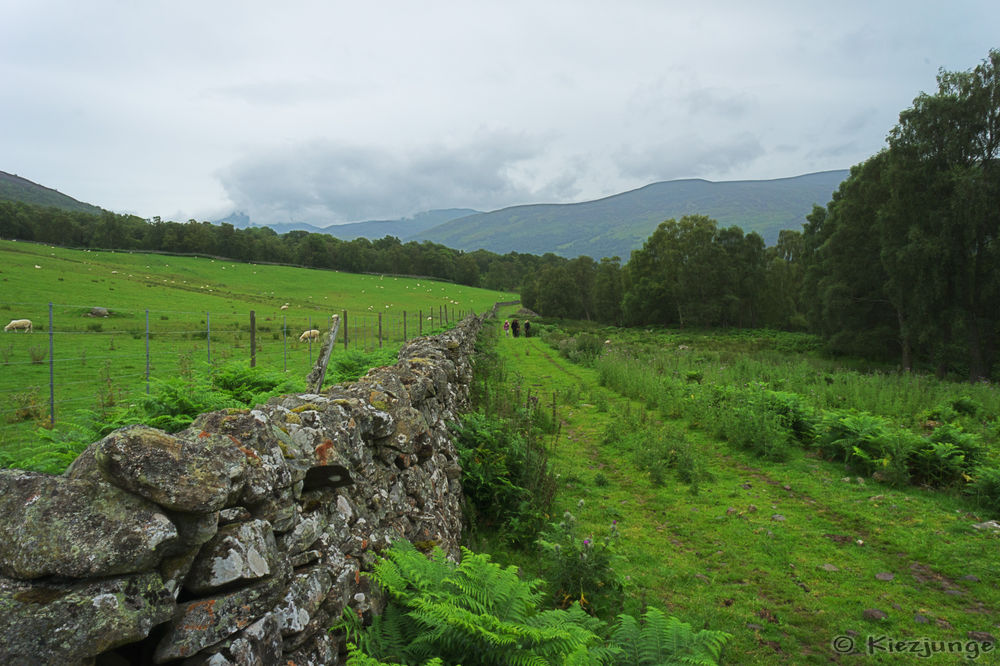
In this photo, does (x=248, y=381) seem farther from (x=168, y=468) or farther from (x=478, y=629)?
(x=478, y=629)

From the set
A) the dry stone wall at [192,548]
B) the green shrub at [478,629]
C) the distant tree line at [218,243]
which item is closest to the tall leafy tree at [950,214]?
the green shrub at [478,629]

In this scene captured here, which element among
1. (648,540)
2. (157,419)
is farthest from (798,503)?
(157,419)

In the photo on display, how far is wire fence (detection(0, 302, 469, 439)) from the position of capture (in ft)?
28.5

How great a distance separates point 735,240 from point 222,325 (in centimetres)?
5749

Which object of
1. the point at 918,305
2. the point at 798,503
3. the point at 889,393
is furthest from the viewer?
the point at 918,305

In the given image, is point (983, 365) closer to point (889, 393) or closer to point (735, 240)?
point (889, 393)

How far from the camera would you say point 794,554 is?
634 centimetres

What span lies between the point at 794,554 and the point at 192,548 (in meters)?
6.78

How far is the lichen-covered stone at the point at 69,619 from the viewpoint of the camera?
1753mm

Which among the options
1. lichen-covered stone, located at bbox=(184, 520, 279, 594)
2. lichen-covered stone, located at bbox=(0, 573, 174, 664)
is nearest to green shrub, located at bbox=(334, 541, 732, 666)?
lichen-covered stone, located at bbox=(184, 520, 279, 594)

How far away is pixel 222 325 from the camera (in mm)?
28703

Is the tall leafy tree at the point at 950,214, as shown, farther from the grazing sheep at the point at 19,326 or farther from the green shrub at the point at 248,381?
the grazing sheep at the point at 19,326

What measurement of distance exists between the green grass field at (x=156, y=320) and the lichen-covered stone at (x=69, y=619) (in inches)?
181

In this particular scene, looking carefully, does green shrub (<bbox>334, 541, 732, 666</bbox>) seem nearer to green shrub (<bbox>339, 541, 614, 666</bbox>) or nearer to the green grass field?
green shrub (<bbox>339, 541, 614, 666</bbox>)
